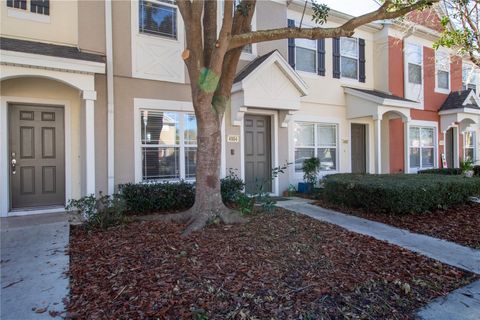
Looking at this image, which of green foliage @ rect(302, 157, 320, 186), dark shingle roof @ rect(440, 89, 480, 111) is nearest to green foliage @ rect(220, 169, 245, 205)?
green foliage @ rect(302, 157, 320, 186)

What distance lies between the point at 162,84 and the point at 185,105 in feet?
2.50

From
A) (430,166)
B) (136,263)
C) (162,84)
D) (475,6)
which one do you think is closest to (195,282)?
(136,263)

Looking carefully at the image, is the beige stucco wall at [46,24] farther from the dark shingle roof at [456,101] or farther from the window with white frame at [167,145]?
the dark shingle roof at [456,101]

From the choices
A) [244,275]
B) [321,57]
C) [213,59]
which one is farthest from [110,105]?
[321,57]

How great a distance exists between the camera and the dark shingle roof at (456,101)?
12885 mm

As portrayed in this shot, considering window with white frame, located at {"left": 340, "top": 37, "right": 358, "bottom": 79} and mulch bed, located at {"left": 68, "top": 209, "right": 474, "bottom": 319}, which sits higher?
window with white frame, located at {"left": 340, "top": 37, "right": 358, "bottom": 79}

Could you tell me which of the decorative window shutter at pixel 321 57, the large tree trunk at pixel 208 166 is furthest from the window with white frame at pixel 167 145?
the decorative window shutter at pixel 321 57

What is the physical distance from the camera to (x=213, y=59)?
5148 millimetres

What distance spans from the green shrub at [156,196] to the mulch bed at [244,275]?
1.47m

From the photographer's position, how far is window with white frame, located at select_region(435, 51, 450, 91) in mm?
12961

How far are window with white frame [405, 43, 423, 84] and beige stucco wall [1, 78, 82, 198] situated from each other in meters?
12.1

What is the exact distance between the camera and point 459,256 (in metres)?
4.63

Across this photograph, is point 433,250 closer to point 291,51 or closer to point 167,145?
point 167,145

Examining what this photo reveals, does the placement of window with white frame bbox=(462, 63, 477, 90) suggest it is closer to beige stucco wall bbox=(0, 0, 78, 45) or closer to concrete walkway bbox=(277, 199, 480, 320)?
concrete walkway bbox=(277, 199, 480, 320)
